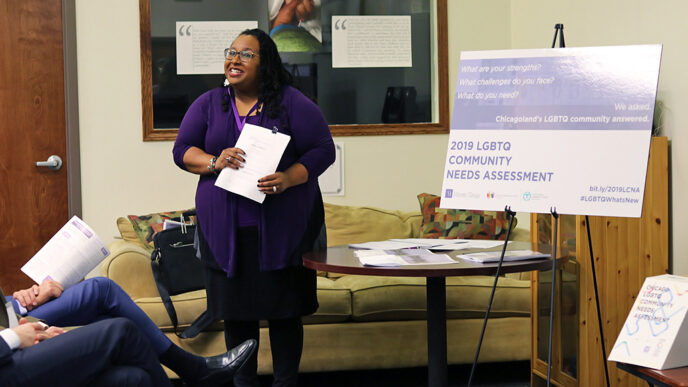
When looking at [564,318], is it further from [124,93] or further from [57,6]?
[57,6]

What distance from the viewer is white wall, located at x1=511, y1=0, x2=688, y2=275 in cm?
263

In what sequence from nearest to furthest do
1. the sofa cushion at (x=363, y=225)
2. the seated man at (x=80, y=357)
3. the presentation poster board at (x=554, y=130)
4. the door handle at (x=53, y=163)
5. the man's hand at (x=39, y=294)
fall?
the seated man at (x=80, y=357) < the presentation poster board at (x=554, y=130) < the man's hand at (x=39, y=294) < the sofa cushion at (x=363, y=225) < the door handle at (x=53, y=163)

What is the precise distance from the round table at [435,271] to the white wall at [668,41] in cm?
49

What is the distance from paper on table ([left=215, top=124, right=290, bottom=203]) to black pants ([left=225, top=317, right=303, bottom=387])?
46cm

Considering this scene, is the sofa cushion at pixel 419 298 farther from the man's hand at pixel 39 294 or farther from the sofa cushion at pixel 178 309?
the man's hand at pixel 39 294

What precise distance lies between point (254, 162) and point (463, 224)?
1520mm

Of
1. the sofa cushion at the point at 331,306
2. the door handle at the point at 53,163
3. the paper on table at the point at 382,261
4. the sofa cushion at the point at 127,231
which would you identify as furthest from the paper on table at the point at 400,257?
the door handle at the point at 53,163

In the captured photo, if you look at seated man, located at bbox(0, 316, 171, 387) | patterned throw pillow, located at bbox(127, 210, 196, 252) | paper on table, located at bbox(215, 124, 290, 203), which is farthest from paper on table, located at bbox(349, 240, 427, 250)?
patterned throw pillow, located at bbox(127, 210, 196, 252)

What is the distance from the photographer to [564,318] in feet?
9.06

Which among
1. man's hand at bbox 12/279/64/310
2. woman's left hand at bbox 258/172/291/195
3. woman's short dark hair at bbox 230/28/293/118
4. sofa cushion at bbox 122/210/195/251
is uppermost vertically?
woman's short dark hair at bbox 230/28/293/118

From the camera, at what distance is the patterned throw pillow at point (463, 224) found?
11.8 ft

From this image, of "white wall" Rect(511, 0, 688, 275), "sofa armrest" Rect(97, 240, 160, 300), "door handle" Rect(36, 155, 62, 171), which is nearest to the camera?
"white wall" Rect(511, 0, 688, 275)

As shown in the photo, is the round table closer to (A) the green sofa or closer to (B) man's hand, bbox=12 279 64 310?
(A) the green sofa

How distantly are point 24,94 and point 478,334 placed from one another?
2.61m
